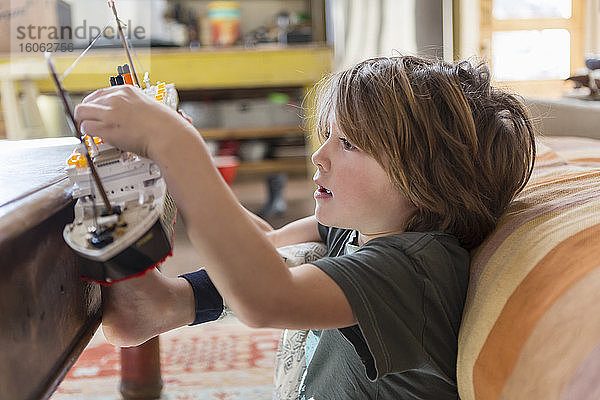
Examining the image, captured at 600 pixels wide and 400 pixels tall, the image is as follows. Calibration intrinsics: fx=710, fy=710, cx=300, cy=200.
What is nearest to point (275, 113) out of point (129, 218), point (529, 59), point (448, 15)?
point (448, 15)

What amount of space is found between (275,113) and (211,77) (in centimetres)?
50

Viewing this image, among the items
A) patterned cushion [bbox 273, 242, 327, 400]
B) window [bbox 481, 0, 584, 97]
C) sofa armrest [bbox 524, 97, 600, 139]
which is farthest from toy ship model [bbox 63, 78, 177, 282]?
window [bbox 481, 0, 584, 97]

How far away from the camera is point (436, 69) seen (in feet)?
2.57

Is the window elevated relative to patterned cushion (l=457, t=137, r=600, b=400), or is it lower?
elevated

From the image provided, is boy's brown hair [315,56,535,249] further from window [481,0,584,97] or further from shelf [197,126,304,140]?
window [481,0,584,97]

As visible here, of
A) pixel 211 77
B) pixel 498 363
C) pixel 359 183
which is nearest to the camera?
pixel 498 363

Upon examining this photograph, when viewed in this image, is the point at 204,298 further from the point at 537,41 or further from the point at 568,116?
the point at 537,41

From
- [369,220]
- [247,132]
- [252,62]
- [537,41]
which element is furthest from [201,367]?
[537,41]

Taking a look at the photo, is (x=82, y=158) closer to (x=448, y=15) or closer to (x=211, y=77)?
(x=448, y=15)

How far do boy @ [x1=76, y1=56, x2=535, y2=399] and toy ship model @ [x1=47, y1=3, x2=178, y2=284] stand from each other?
20 millimetres

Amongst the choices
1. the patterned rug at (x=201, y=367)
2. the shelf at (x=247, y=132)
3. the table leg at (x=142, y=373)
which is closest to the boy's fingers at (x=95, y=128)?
the table leg at (x=142, y=373)

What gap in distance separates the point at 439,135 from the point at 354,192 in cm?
11

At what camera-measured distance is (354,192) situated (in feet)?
2.53

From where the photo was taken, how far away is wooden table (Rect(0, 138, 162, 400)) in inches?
17.4
